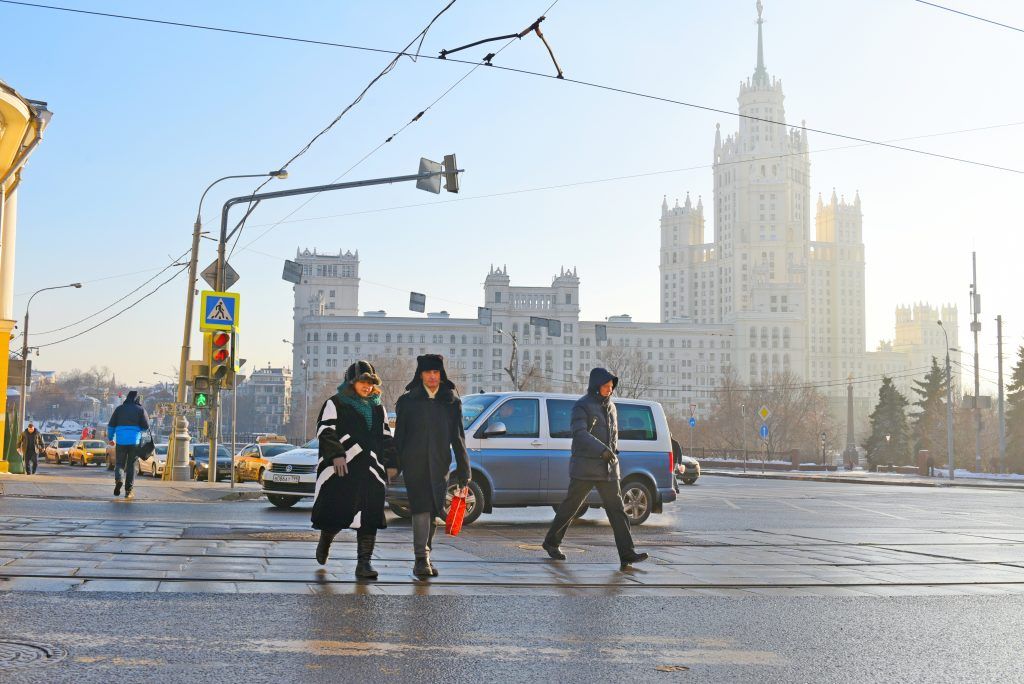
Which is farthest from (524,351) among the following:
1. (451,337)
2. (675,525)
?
(675,525)

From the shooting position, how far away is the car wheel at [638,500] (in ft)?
50.9

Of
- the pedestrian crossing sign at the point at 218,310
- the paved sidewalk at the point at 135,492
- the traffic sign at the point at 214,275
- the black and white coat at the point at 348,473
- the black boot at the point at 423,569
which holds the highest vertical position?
the traffic sign at the point at 214,275

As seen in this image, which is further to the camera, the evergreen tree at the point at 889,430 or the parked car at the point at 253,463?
the evergreen tree at the point at 889,430

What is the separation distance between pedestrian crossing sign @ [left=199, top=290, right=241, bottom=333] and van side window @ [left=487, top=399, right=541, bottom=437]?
9552 mm

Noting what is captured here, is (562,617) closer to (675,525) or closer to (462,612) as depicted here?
(462,612)

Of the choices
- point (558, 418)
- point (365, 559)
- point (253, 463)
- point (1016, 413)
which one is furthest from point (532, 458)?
point (1016, 413)

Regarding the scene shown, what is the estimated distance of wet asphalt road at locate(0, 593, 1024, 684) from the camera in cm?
519

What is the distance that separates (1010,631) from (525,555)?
489 centimetres

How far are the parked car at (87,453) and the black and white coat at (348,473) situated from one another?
4681 centimetres

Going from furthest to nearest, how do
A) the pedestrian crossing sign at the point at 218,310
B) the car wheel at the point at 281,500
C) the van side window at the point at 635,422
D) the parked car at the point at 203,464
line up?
the parked car at the point at 203,464
the pedestrian crossing sign at the point at 218,310
the car wheel at the point at 281,500
the van side window at the point at 635,422

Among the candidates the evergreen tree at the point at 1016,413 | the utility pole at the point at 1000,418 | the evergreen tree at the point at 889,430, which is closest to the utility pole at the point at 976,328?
the utility pole at the point at 1000,418

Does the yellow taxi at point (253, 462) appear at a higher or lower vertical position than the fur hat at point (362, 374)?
lower

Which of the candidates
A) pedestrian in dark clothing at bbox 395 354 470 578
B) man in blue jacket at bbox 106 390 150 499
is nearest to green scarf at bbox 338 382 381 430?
pedestrian in dark clothing at bbox 395 354 470 578

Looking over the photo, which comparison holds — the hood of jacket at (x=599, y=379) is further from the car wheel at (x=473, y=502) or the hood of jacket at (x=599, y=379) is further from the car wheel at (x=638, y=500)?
the car wheel at (x=638, y=500)
